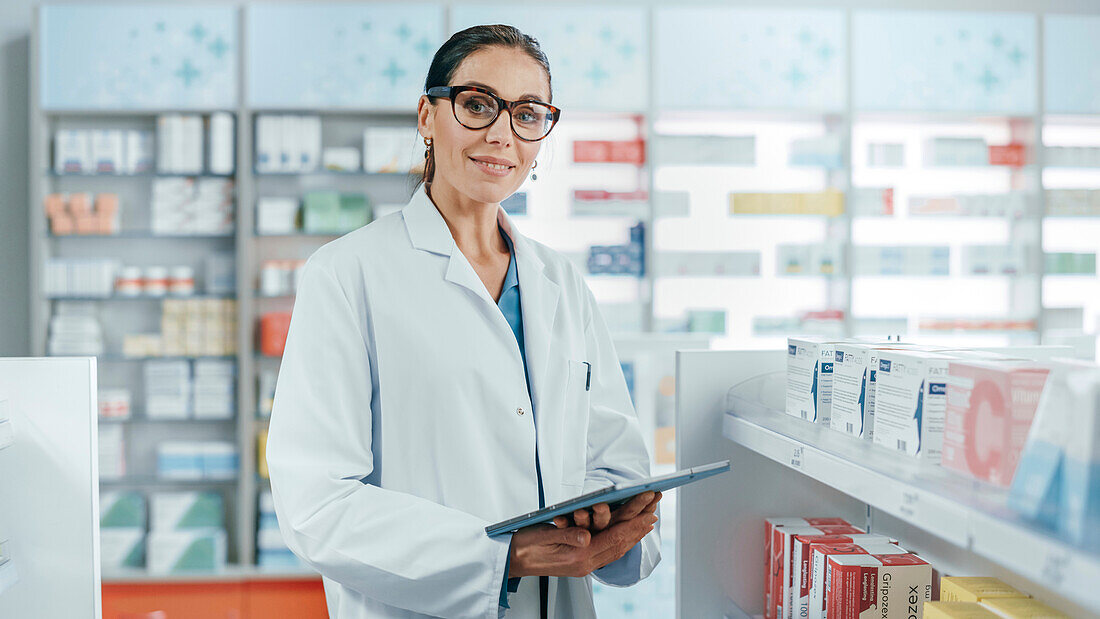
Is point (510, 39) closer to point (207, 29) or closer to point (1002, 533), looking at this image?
point (1002, 533)

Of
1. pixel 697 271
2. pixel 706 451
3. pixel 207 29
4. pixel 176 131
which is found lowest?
A: pixel 706 451

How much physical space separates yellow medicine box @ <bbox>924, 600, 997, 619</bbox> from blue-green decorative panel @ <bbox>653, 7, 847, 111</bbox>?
3462mm

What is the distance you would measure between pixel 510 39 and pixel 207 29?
345cm

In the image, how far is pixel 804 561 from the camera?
60.1 inches

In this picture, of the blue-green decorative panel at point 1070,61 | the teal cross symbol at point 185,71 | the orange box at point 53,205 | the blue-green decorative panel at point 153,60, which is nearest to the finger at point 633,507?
the blue-green decorative panel at point 153,60

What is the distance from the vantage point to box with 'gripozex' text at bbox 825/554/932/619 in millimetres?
1371

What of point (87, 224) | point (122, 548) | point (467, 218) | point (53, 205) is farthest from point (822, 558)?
point (53, 205)

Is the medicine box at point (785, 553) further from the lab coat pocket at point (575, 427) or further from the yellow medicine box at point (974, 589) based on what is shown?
the lab coat pocket at point (575, 427)

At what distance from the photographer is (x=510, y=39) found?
1.41 meters

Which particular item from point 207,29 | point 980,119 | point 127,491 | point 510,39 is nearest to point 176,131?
point 207,29

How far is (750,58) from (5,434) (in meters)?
3.86

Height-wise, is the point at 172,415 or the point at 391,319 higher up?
the point at 391,319

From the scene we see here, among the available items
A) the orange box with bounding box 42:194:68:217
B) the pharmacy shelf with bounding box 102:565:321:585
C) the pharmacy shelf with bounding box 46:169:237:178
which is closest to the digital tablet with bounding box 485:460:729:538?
the pharmacy shelf with bounding box 102:565:321:585

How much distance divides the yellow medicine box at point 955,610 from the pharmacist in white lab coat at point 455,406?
1.51 ft
